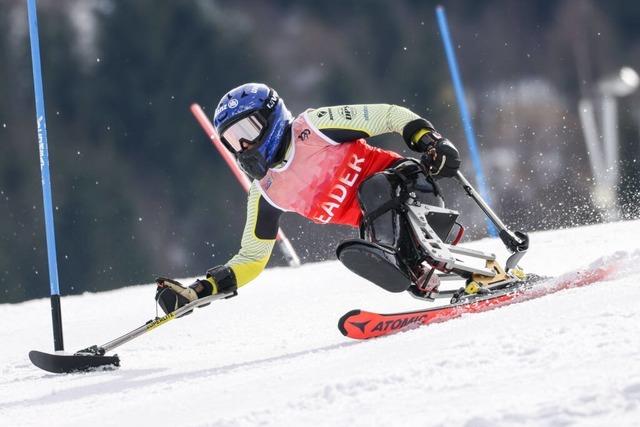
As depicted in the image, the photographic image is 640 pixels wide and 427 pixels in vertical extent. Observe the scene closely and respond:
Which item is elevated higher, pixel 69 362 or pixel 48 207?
pixel 48 207

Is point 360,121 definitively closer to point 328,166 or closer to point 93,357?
point 328,166

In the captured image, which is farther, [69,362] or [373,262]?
[69,362]

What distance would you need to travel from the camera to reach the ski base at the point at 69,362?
341cm

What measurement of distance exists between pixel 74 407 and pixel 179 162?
12.8 meters

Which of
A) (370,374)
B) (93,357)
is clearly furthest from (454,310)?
(93,357)

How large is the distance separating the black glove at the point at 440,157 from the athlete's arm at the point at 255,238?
70 cm

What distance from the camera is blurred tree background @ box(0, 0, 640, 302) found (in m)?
13.8

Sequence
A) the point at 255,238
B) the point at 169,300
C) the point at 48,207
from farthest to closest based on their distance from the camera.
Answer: the point at 48,207 → the point at 255,238 → the point at 169,300

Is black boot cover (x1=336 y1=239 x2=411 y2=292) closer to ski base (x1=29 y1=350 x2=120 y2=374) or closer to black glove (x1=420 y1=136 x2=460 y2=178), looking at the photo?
black glove (x1=420 y1=136 x2=460 y2=178)

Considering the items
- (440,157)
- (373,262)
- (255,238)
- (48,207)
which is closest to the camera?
(373,262)

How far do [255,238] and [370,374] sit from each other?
68.9 inches

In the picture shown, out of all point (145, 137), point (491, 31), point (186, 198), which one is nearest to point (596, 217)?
point (491, 31)

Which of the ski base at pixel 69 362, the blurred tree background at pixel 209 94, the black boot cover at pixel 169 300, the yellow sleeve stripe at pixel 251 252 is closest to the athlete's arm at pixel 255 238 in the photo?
the yellow sleeve stripe at pixel 251 252

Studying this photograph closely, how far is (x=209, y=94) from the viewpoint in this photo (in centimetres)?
1517
